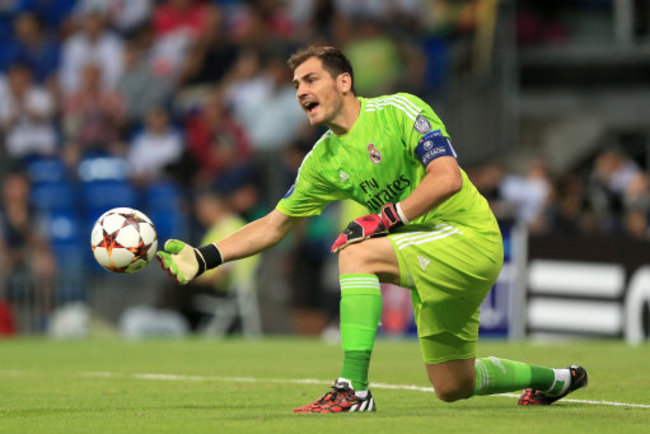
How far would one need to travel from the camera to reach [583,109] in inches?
831

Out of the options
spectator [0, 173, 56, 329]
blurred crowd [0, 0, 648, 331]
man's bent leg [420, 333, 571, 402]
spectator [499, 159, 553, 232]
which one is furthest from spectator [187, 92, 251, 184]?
man's bent leg [420, 333, 571, 402]

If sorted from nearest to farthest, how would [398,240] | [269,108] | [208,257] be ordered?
[398,240] < [208,257] < [269,108]

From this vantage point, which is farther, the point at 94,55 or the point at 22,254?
the point at 94,55

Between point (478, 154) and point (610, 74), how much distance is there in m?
3.40

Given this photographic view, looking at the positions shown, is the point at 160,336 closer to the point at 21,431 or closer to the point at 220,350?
the point at 220,350

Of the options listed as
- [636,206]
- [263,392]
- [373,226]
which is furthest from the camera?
Answer: [636,206]

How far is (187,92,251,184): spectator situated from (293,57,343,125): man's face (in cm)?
1157

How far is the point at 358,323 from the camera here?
21.2 feet

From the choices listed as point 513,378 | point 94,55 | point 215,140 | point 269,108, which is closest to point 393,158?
point 513,378

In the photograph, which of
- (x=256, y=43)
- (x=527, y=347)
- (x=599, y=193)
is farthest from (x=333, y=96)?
(x=256, y=43)

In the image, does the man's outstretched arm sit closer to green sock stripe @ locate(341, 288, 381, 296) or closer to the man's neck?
the man's neck

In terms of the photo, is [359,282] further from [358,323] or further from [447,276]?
[447,276]

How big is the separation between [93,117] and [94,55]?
1.34 metres

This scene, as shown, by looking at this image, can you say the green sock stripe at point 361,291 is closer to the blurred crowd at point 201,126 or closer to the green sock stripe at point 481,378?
the green sock stripe at point 481,378
